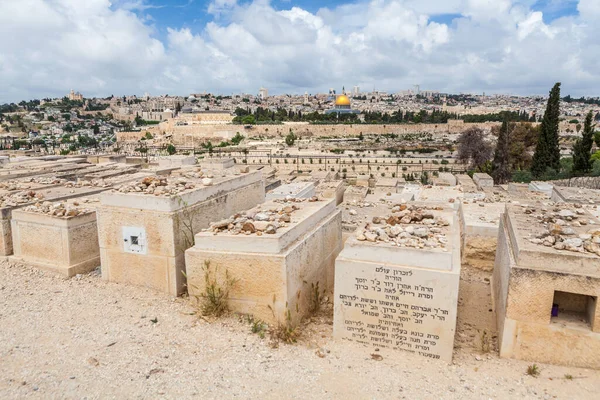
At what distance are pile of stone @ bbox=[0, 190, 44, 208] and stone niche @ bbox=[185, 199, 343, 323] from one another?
436cm

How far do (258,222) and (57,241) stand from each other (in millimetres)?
3711

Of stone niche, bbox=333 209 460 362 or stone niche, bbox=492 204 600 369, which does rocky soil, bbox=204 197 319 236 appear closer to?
stone niche, bbox=333 209 460 362

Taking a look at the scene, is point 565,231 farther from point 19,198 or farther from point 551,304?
point 19,198

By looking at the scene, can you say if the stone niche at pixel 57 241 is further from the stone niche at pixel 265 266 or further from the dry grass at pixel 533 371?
the dry grass at pixel 533 371

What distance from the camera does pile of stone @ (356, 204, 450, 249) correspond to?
4.99 metres

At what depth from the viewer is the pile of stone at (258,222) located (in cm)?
556

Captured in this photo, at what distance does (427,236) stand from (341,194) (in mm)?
10831

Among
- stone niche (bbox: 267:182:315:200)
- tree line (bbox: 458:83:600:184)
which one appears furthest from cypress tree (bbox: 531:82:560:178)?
stone niche (bbox: 267:182:315:200)

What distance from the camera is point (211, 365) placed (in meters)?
4.48

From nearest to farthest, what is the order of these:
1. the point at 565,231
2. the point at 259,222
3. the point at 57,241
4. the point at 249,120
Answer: the point at 565,231, the point at 259,222, the point at 57,241, the point at 249,120

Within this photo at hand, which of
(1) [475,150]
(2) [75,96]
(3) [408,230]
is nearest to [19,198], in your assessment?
(3) [408,230]

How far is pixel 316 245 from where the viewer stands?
20.2 feet

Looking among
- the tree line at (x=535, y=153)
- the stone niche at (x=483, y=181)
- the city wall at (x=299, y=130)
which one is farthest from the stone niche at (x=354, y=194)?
the city wall at (x=299, y=130)

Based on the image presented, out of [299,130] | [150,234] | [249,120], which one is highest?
[249,120]
